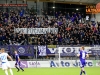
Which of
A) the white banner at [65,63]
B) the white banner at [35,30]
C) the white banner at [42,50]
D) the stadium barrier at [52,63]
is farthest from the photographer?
the white banner at [35,30]

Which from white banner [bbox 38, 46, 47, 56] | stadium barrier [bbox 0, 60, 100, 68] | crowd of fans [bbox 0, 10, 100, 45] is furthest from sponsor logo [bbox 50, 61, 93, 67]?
crowd of fans [bbox 0, 10, 100, 45]

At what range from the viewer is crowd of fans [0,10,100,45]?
37719mm

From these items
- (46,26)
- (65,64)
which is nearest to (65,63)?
(65,64)

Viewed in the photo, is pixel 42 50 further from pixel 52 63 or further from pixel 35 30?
pixel 35 30

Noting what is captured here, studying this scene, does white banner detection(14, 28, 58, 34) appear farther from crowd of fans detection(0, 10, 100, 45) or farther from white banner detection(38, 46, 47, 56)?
white banner detection(38, 46, 47, 56)

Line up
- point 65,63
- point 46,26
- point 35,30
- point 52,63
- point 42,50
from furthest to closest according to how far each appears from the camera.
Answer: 1. point 46,26
2. point 35,30
3. point 65,63
4. point 52,63
5. point 42,50

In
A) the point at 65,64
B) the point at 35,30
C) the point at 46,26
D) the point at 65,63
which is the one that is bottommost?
the point at 65,64

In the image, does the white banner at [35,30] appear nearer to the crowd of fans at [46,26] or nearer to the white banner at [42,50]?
the crowd of fans at [46,26]

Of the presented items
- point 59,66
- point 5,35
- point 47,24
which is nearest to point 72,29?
point 47,24

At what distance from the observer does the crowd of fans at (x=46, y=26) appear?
37719mm

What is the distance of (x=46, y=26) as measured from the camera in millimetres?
41438

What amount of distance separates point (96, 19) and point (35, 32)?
15.0m

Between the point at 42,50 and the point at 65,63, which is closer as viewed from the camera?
the point at 42,50

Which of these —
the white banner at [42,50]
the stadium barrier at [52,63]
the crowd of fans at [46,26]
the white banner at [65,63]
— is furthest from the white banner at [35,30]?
the white banner at [65,63]
